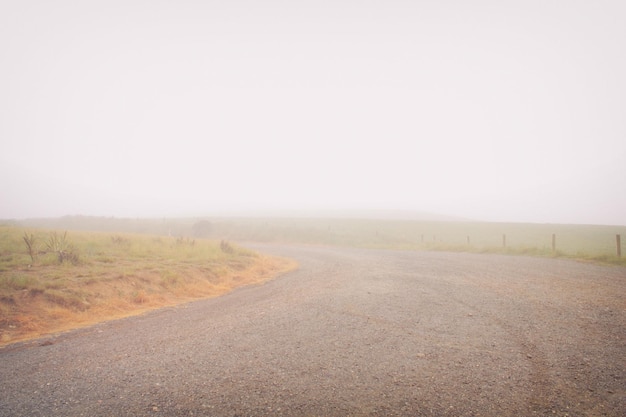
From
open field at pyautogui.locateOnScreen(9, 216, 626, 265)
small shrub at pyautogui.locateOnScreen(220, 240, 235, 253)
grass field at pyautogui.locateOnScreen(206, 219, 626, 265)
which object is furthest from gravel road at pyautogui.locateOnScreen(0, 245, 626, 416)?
grass field at pyautogui.locateOnScreen(206, 219, 626, 265)

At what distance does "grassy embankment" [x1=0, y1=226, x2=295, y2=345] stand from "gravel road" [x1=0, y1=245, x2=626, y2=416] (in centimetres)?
137

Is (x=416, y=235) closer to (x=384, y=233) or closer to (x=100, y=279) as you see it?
(x=384, y=233)

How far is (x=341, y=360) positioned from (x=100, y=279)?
890 cm

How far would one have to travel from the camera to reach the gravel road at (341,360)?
3.54 m

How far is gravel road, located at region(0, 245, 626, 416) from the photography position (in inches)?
139

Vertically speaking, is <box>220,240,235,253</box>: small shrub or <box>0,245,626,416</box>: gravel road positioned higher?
<box>220,240,235,253</box>: small shrub

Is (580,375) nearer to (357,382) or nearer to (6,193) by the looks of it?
(357,382)

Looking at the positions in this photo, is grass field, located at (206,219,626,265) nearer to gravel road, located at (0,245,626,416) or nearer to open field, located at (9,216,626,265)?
open field, located at (9,216,626,265)

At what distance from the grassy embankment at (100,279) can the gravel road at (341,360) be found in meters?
1.37

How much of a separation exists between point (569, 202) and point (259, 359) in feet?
585

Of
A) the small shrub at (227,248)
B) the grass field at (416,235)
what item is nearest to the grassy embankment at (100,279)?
the small shrub at (227,248)

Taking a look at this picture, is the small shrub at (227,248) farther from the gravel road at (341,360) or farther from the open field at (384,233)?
the open field at (384,233)

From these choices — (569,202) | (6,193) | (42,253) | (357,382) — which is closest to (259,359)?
(357,382)

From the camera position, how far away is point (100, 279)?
31.2ft
